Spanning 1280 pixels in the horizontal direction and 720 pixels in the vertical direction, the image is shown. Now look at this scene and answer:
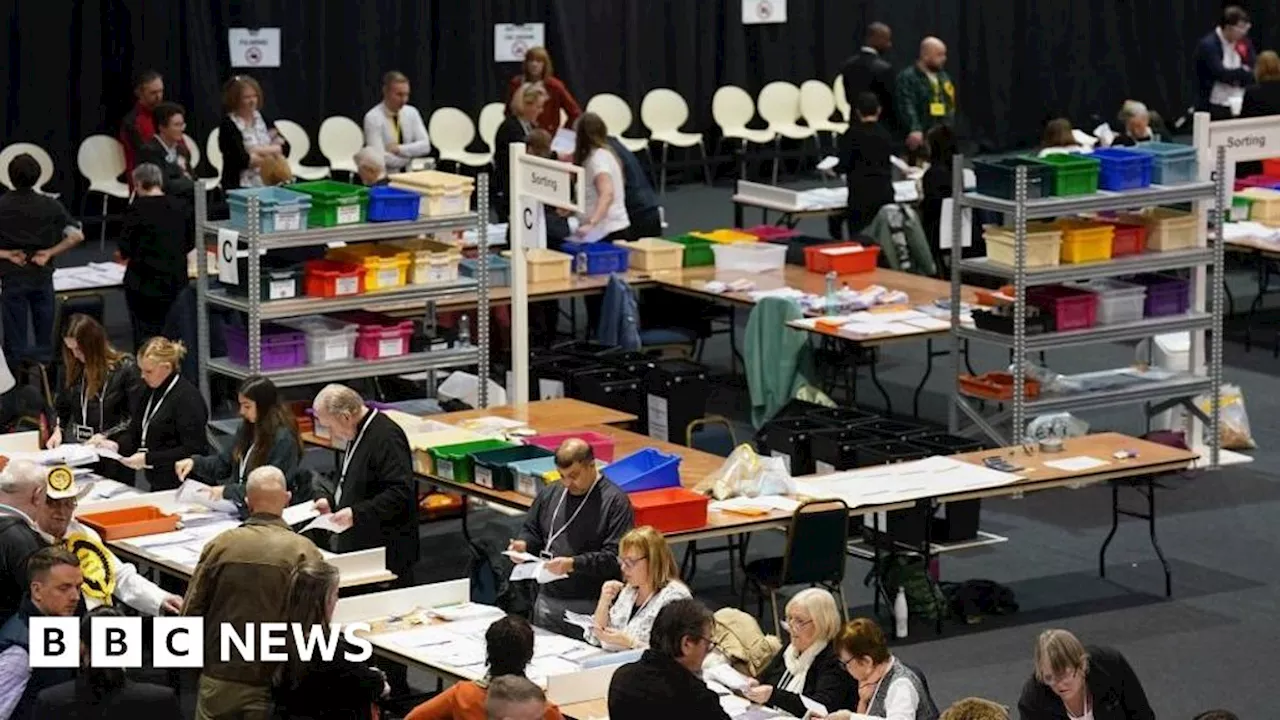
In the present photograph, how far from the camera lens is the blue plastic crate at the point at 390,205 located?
12.3 meters

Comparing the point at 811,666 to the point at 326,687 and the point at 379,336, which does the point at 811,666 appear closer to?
the point at 326,687

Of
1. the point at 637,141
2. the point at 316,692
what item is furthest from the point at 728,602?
the point at 637,141

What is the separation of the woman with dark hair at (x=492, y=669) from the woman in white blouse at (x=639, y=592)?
1.18m

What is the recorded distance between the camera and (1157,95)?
25.0m

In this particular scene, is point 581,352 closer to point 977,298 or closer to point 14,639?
point 977,298

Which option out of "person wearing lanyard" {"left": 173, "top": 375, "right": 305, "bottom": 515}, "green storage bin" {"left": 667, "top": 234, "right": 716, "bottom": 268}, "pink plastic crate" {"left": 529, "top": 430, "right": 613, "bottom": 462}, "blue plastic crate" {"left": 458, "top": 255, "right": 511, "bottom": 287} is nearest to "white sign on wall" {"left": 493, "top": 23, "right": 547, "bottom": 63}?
"green storage bin" {"left": 667, "top": 234, "right": 716, "bottom": 268}

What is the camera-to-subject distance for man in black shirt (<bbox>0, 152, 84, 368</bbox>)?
551 inches

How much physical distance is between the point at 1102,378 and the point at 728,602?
3099mm

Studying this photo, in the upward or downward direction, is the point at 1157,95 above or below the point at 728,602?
above

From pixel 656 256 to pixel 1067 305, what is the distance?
313 cm

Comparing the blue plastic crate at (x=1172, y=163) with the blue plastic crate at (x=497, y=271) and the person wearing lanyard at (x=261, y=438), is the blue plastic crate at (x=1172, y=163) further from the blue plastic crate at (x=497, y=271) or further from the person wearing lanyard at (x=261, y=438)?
the person wearing lanyard at (x=261, y=438)

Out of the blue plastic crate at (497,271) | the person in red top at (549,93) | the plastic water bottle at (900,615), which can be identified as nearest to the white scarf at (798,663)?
the plastic water bottle at (900,615)

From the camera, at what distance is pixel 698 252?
15.2m

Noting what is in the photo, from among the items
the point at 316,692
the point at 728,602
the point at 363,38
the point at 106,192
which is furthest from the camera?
the point at 363,38
